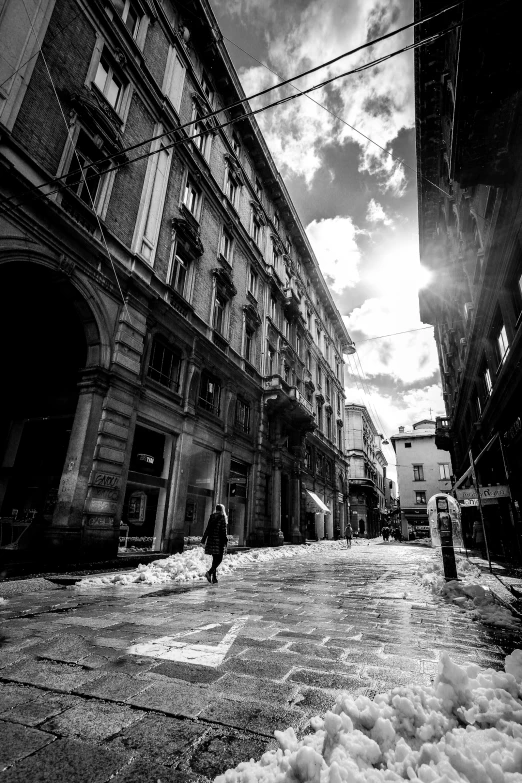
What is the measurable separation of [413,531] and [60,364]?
4869 centimetres

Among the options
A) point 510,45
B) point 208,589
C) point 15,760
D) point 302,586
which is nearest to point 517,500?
point 302,586

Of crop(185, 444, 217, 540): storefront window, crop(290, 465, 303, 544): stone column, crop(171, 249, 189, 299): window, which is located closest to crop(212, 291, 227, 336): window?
crop(171, 249, 189, 299): window

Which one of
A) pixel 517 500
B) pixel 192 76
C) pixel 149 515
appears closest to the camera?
pixel 517 500

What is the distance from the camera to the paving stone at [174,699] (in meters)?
2.26

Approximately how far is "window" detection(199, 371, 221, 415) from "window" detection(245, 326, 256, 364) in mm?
4023

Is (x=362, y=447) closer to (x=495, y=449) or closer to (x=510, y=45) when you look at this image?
(x=495, y=449)

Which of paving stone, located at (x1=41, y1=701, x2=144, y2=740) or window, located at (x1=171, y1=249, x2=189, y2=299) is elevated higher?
window, located at (x1=171, y1=249, x2=189, y2=299)

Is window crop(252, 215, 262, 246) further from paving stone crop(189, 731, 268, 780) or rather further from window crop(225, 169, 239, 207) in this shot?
paving stone crop(189, 731, 268, 780)

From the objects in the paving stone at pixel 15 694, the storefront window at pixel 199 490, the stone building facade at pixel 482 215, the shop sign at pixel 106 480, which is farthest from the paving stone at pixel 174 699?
the storefront window at pixel 199 490

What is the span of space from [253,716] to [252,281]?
859 inches

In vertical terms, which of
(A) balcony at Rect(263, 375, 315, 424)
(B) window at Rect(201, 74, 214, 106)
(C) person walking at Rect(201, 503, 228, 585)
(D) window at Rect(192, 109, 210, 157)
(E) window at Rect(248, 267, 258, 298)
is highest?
(B) window at Rect(201, 74, 214, 106)

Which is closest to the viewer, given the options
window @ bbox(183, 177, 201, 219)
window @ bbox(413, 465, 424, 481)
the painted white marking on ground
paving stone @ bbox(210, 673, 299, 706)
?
paving stone @ bbox(210, 673, 299, 706)

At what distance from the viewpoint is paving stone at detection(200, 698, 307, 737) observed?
208cm

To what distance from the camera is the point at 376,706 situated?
187cm
